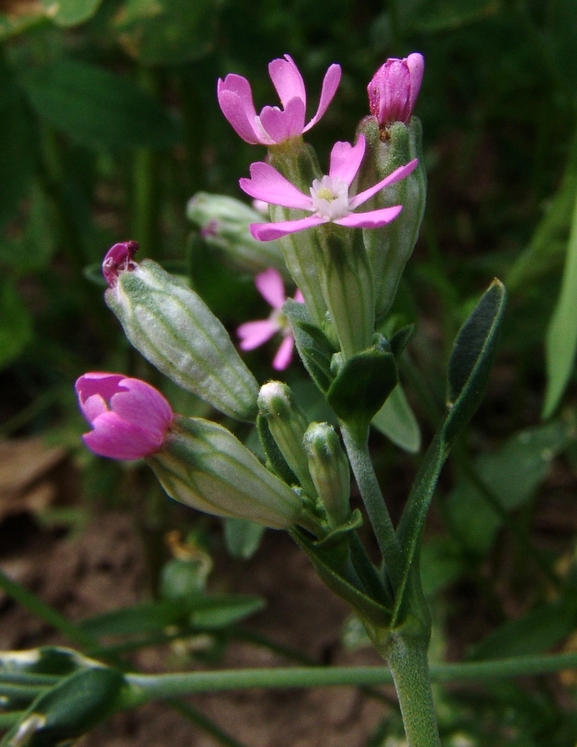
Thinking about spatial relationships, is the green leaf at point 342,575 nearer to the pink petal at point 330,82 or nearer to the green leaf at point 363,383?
the green leaf at point 363,383

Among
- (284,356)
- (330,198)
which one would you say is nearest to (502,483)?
(284,356)

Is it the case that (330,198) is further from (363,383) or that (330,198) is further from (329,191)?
(363,383)

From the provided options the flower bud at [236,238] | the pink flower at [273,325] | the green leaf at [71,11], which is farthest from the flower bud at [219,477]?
the green leaf at [71,11]

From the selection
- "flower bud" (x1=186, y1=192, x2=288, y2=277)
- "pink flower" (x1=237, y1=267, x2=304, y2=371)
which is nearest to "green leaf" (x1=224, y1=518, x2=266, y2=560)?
"pink flower" (x1=237, y1=267, x2=304, y2=371)

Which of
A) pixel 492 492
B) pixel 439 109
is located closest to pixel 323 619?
pixel 492 492

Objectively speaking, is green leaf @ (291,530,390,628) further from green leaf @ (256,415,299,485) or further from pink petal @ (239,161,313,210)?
pink petal @ (239,161,313,210)

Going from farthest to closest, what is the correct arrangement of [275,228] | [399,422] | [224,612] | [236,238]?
[224,612] < [236,238] < [399,422] < [275,228]
